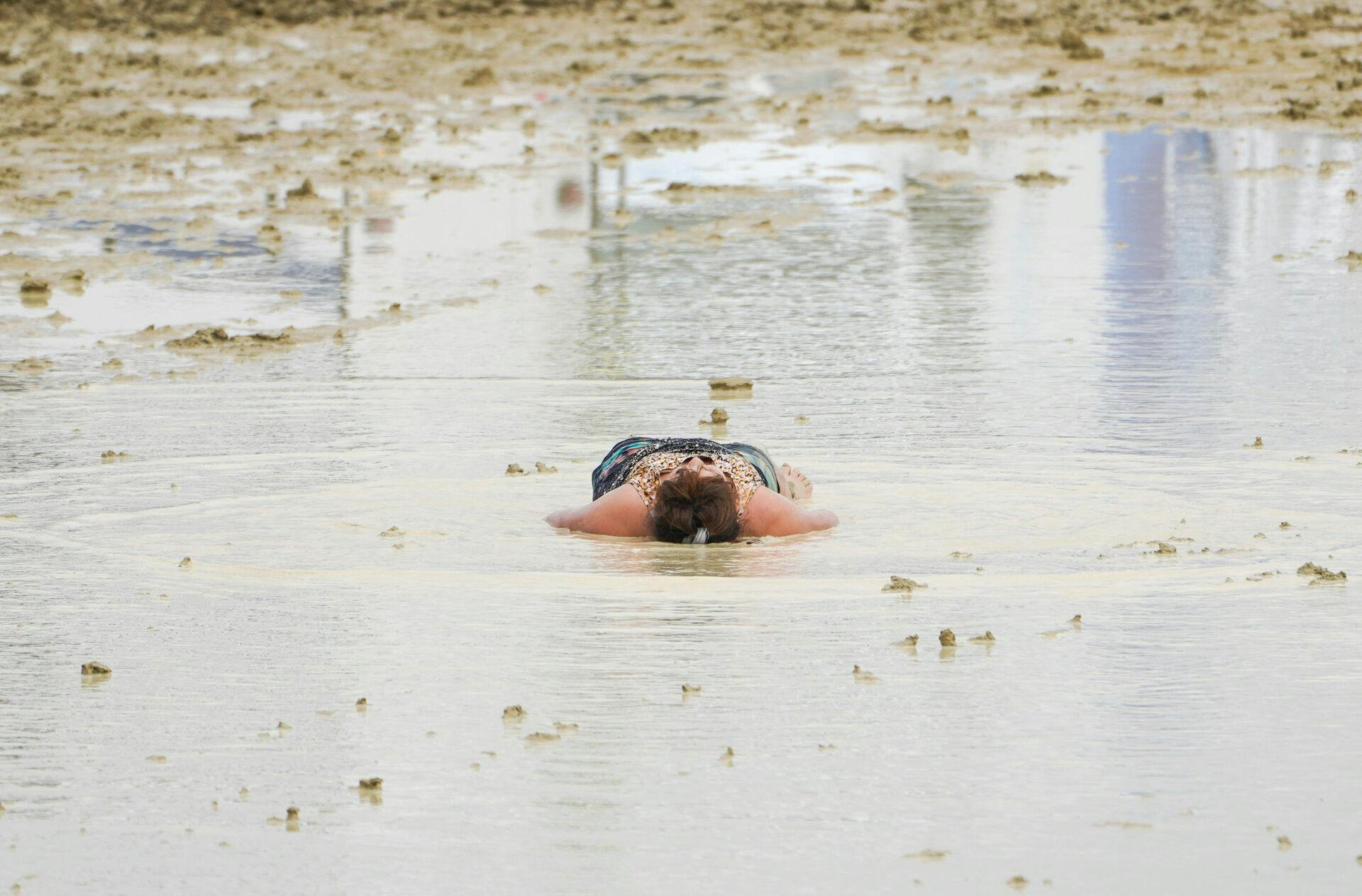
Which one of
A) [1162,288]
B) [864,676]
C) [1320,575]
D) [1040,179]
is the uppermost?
[1040,179]

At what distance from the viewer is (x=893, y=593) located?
6480 millimetres

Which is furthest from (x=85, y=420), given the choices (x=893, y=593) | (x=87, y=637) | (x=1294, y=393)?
(x=1294, y=393)

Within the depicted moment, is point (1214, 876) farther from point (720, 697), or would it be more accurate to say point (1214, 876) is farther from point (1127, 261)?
point (1127, 261)

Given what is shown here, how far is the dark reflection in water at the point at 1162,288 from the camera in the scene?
928 cm

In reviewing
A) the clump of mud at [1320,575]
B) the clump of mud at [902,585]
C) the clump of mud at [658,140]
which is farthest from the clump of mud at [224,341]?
the clump of mud at [658,140]

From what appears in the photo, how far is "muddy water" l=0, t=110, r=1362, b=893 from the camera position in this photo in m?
4.55

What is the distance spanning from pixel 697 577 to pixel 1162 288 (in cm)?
582

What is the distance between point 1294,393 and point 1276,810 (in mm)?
5044

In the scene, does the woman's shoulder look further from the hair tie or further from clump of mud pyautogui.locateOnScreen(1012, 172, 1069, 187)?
clump of mud pyautogui.locateOnScreen(1012, 172, 1069, 187)

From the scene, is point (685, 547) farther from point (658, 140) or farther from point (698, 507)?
point (658, 140)

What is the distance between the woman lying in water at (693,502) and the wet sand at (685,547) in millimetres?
119

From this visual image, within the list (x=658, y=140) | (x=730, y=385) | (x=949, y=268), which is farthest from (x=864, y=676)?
(x=658, y=140)

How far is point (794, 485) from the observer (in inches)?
310

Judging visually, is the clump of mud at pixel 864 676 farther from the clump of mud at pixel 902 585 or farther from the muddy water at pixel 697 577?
the clump of mud at pixel 902 585
